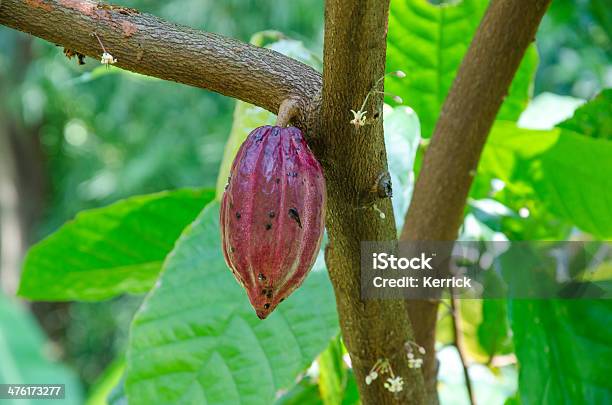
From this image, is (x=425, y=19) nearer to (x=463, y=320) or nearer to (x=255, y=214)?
(x=463, y=320)

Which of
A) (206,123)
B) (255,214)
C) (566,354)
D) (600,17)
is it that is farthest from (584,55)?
(255,214)

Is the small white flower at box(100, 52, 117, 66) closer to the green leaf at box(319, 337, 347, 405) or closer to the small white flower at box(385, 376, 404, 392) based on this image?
the small white flower at box(385, 376, 404, 392)

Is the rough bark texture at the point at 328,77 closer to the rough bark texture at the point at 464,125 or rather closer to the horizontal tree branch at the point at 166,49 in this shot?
the horizontal tree branch at the point at 166,49

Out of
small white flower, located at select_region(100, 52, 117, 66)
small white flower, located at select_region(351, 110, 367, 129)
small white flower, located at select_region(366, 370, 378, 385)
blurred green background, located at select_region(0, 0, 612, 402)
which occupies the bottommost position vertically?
blurred green background, located at select_region(0, 0, 612, 402)

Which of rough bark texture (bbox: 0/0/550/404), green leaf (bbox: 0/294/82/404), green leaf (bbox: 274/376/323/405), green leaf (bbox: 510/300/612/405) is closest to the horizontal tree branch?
rough bark texture (bbox: 0/0/550/404)

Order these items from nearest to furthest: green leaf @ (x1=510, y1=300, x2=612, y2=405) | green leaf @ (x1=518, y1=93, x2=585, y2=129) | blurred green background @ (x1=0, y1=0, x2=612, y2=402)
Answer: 1. green leaf @ (x1=510, y1=300, x2=612, y2=405)
2. green leaf @ (x1=518, y1=93, x2=585, y2=129)
3. blurred green background @ (x1=0, y1=0, x2=612, y2=402)

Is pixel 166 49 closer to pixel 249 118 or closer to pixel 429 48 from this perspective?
pixel 249 118

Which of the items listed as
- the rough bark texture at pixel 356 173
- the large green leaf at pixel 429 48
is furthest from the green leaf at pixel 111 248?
the rough bark texture at pixel 356 173
